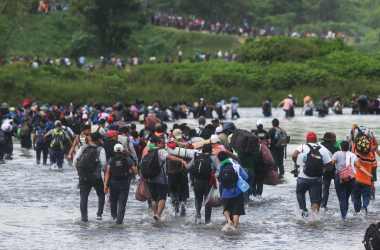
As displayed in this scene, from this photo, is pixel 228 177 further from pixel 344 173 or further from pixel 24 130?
pixel 24 130

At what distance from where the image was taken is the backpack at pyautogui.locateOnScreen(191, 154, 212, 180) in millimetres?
20016

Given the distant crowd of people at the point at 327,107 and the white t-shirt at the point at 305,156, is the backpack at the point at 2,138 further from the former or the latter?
the distant crowd of people at the point at 327,107

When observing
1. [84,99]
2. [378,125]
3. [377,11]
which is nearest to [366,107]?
[378,125]

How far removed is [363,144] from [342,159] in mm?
629

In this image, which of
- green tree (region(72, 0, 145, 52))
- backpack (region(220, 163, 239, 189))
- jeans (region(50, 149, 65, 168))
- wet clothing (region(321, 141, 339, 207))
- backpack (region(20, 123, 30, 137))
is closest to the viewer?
backpack (region(220, 163, 239, 189))

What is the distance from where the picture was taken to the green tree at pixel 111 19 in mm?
75750

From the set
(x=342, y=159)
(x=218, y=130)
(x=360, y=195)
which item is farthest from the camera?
(x=218, y=130)

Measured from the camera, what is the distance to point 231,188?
19.4 meters


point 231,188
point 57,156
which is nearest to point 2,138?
point 57,156

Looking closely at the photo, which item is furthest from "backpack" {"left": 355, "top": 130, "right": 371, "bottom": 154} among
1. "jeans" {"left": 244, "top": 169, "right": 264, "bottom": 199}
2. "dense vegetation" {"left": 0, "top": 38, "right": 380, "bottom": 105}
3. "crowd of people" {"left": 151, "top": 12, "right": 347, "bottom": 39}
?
"crowd of people" {"left": 151, "top": 12, "right": 347, "bottom": 39}

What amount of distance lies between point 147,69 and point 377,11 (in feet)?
202

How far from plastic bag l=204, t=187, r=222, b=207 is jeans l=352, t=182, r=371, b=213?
2.64m

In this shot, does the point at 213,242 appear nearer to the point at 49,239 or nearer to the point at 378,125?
the point at 49,239

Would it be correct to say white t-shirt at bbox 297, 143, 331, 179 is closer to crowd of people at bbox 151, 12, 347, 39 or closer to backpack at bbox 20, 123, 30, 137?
backpack at bbox 20, 123, 30, 137
